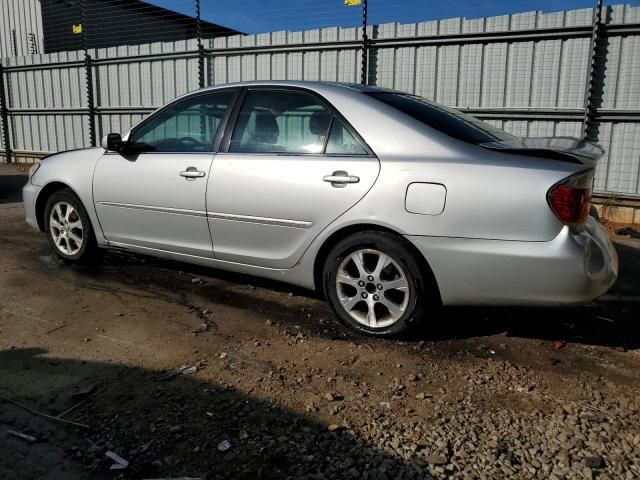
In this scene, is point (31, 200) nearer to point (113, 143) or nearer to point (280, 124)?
point (113, 143)

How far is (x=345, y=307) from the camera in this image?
357 cm

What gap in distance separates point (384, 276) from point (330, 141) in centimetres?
93

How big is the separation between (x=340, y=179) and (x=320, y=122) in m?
0.49

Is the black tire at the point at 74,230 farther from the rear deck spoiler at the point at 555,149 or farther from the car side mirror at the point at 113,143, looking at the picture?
the rear deck spoiler at the point at 555,149

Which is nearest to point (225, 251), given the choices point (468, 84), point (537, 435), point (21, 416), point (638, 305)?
point (21, 416)

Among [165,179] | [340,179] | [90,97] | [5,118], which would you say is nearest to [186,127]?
[165,179]

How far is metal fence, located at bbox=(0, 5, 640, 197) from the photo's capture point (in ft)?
24.4

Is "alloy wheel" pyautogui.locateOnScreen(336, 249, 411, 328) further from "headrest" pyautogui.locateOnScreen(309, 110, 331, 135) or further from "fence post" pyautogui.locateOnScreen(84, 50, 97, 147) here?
"fence post" pyautogui.locateOnScreen(84, 50, 97, 147)

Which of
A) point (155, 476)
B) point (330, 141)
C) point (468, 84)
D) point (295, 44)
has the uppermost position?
point (295, 44)

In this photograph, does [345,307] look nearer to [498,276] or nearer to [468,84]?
[498,276]

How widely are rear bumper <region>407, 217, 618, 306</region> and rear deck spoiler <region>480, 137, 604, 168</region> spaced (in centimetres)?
38

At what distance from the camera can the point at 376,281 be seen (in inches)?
135

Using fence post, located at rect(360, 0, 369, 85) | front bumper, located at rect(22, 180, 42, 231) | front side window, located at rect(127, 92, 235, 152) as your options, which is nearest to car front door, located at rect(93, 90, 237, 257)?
front side window, located at rect(127, 92, 235, 152)

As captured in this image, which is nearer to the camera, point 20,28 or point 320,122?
point 320,122
